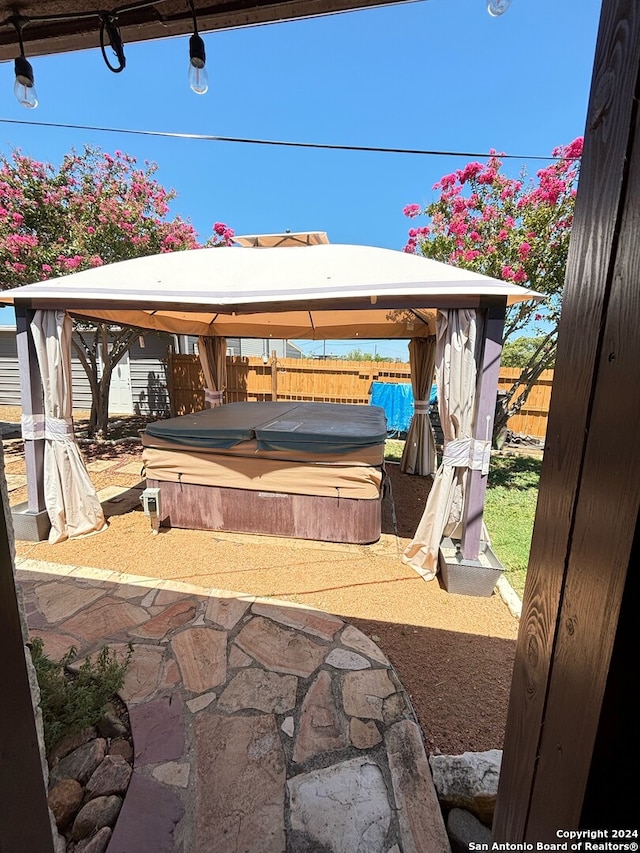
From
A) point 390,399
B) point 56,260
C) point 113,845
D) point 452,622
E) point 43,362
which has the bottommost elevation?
point 452,622

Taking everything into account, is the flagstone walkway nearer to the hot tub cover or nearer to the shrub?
the shrub

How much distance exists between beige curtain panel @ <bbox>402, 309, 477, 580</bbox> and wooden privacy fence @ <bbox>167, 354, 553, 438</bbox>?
6.11 meters

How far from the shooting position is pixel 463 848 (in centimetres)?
125

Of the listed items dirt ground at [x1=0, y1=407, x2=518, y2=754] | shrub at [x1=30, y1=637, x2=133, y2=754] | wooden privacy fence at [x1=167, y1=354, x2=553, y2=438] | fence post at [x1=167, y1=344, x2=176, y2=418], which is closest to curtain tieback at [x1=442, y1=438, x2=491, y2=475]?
dirt ground at [x1=0, y1=407, x2=518, y2=754]

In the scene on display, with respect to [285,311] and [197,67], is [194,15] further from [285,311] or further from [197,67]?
[285,311]

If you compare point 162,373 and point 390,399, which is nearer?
point 390,399

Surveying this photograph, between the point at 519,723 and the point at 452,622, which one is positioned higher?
the point at 519,723

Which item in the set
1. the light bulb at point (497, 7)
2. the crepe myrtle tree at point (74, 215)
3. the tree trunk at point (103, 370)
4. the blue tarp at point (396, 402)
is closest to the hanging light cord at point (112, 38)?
the light bulb at point (497, 7)

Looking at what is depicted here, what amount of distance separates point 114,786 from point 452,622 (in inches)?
83.0

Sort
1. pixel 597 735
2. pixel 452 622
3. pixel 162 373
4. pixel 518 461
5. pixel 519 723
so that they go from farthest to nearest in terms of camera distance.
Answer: pixel 162 373 → pixel 518 461 → pixel 452 622 → pixel 519 723 → pixel 597 735

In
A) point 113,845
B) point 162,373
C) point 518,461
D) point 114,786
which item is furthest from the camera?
point 162,373

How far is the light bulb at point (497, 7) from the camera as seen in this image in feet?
4.14

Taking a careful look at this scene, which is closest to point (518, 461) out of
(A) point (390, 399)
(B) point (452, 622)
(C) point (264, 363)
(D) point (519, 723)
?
(A) point (390, 399)

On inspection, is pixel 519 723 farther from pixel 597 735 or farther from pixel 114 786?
pixel 114 786
